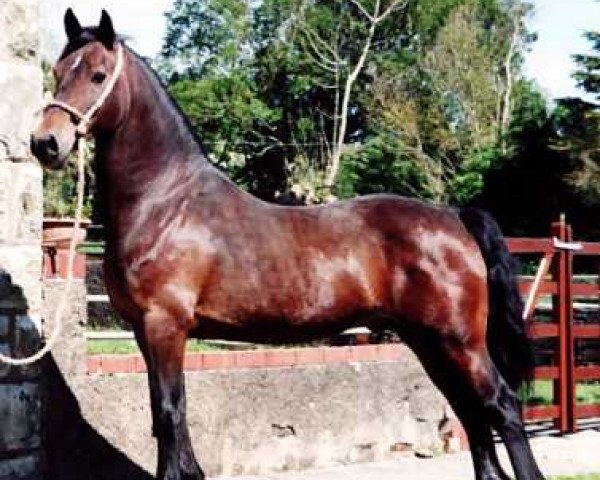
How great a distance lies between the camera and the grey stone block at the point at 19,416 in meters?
5.89

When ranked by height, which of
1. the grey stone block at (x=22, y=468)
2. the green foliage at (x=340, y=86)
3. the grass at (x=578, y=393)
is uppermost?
the green foliage at (x=340, y=86)

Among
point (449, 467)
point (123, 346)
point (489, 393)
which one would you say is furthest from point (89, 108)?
point (123, 346)

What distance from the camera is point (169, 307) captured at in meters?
5.11

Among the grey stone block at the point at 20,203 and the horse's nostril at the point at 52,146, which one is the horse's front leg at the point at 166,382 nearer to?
the horse's nostril at the point at 52,146

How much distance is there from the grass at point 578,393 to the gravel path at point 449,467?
2.33 metres

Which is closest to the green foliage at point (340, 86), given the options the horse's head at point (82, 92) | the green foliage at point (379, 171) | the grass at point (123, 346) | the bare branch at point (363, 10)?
the green foliage at point (379, 171)

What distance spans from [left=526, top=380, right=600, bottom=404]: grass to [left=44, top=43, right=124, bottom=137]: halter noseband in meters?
7.18

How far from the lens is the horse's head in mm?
4969

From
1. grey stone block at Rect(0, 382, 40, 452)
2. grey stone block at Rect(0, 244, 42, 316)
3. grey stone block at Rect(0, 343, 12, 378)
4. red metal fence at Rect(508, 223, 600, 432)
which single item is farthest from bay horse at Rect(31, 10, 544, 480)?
red metal fence at Rect(508, 223, 600, 432)

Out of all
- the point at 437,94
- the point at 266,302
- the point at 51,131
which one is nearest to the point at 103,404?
the point at 266,302

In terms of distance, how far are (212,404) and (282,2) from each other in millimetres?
54201

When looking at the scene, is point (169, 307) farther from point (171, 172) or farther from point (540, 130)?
point (540, 130)

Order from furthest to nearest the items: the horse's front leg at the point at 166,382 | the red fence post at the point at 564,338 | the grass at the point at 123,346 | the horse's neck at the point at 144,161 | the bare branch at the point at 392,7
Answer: the bare branch at the point at 392,7, the grass at the point at 123,346, the red fence post at the point at 564,338, the horse's neck at the point at 144,161, the horse's front leg at the point at 166,382

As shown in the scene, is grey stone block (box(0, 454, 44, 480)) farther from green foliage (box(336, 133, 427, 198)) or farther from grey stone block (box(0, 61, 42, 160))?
green foliage (box(336, 133, 427, 198))
